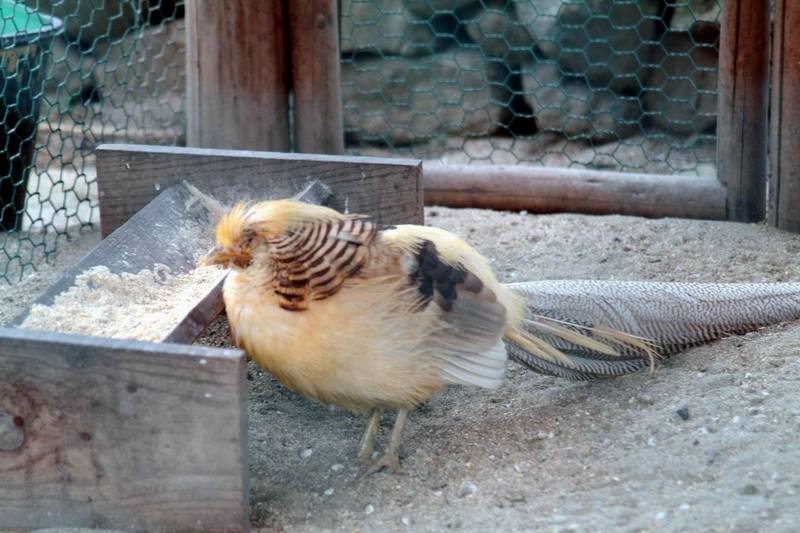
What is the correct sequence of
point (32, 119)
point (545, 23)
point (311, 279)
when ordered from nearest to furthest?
point (311, 279) → point (32, 119) → point (545, 23)

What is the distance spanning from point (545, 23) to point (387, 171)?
315cm

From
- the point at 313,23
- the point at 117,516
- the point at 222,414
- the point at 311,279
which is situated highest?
the point at 313,23

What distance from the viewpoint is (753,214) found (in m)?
4.50

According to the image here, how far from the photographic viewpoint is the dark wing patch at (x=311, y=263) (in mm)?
2650

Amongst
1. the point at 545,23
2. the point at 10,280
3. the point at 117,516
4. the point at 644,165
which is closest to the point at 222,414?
the point at 117,516

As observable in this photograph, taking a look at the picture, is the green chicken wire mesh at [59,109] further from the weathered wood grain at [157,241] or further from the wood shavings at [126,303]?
the wood shavings at [126,303]

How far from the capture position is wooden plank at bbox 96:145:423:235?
343 centimetres

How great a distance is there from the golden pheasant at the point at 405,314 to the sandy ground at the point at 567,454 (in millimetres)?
113

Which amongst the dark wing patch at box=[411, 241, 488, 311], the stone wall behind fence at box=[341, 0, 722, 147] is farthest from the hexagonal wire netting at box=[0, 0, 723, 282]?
the dark wing patch at box=[411, 241, 488, 311]

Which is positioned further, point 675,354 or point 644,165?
point 644,165

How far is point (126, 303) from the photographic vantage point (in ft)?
9.19

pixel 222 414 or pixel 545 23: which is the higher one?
pixel 545 23

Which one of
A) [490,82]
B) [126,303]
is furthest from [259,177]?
[490,82]

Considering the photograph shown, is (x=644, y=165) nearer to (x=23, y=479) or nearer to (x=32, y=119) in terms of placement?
(x=32, y=119)
